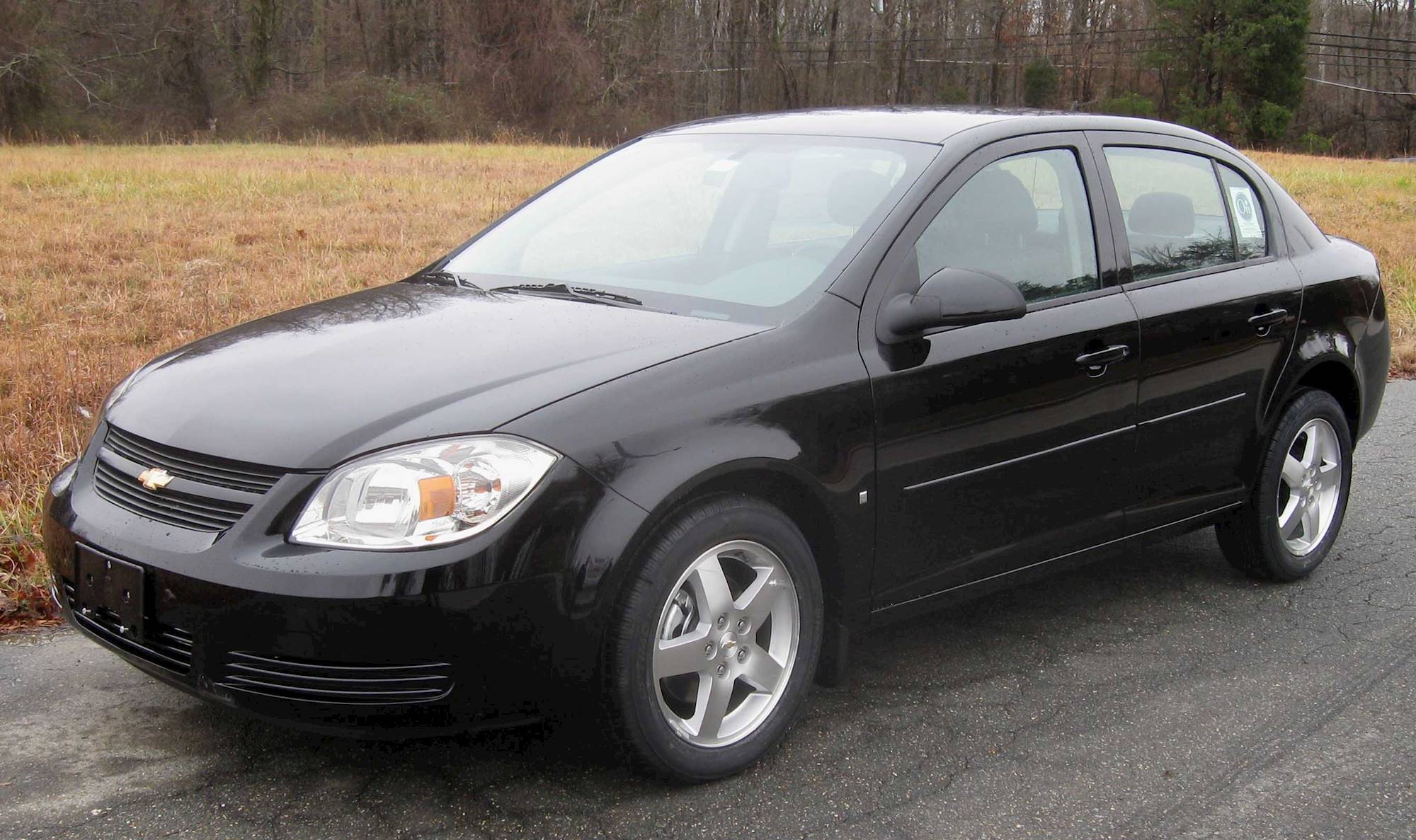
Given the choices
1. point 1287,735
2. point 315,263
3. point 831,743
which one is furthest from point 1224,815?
point 315,263

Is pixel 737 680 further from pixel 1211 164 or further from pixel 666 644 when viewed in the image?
pixel 1211 164

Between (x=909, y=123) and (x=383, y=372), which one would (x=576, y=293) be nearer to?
(x=383, y=372)

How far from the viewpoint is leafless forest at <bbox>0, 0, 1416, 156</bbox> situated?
3534 cm

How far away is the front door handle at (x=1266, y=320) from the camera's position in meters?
4.46

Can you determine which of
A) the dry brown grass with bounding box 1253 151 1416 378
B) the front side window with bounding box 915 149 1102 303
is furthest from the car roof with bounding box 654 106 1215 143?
the dry brown grass with bounding box 1253 151 1416 378

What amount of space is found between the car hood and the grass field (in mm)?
1519

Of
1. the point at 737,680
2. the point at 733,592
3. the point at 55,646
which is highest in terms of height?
the point at 733,592

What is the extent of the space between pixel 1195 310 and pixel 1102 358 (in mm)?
526

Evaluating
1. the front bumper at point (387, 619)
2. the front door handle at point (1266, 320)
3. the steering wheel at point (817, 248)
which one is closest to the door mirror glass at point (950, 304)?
the steering wheel at point (817, 248)

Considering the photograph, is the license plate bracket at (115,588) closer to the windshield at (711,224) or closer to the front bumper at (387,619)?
the front bumper at (387,619)

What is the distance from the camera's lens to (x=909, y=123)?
4.11m

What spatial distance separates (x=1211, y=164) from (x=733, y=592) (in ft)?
8.70

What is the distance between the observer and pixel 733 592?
10.5ft

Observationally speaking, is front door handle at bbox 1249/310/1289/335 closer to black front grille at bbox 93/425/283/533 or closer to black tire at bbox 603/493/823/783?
black tire at bbox 603/493/823/783
